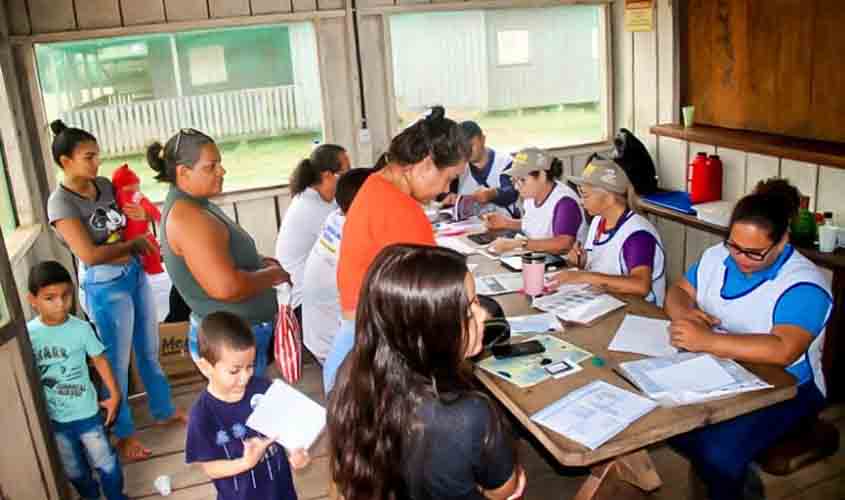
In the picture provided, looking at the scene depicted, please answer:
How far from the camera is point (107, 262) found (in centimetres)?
319

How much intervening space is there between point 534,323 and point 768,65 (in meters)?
2.41

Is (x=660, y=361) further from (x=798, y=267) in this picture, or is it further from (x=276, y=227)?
(x=276, y=227)

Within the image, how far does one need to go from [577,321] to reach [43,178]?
3.19 m

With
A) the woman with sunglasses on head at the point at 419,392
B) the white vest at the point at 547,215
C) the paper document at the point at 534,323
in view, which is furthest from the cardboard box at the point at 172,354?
the woman with sunglasses on head at the point at 419,392

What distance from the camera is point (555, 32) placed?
5.04 meters

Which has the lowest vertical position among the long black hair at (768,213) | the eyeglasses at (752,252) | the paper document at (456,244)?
the paper document at (456,244)

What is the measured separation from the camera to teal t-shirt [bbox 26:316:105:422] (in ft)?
8.54

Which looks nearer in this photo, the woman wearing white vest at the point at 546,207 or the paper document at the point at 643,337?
the paper document at the point at 643,337

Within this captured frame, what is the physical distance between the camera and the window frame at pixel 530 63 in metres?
4.53

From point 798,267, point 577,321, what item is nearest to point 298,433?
point 577,321

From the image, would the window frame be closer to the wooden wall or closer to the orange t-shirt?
the wooden wall

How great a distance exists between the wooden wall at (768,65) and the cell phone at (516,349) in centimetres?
229

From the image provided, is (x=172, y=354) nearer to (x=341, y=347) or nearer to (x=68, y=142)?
(x=68, y=142)

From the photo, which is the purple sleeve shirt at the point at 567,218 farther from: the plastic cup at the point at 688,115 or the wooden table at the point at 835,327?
the plastic cup at the point at 688,115
